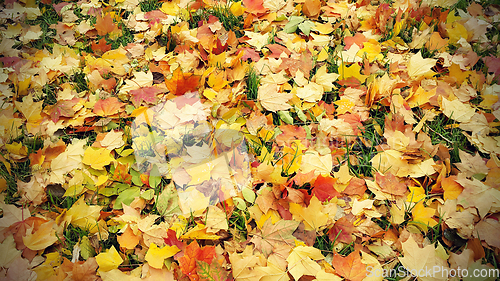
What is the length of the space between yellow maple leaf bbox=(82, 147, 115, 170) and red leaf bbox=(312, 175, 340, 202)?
113 cm

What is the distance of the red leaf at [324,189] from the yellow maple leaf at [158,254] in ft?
2.42

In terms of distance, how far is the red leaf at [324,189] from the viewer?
156 cm

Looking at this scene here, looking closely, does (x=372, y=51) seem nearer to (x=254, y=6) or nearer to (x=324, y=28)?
(x=324, y=28)

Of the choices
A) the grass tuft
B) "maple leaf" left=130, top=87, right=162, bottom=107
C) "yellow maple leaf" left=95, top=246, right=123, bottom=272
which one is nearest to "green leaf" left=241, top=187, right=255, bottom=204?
"yellow maple leaf" left=95, top=246, right=123, bottom=272

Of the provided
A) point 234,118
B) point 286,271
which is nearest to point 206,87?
point 234,118

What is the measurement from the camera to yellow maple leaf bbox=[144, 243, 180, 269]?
1.35 meters

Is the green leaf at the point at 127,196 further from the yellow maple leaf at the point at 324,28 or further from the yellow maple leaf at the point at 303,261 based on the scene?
the yellow maple leaf at the point at 324,28

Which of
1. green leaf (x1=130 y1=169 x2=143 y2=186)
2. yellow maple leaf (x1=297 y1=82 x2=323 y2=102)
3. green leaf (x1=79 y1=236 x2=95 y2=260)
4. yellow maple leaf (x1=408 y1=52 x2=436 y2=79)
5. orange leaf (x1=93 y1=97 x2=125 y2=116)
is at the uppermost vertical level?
yellow maple leaf (x1=408 y1=52 x2=436 y2=79)

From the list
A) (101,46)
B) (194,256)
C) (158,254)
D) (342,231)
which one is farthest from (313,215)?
(101,46)

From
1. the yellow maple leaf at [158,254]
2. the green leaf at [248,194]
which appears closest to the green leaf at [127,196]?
the yellow maple leaf at [158,254]

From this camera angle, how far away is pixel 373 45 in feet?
7.39

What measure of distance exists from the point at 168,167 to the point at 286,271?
82 cm

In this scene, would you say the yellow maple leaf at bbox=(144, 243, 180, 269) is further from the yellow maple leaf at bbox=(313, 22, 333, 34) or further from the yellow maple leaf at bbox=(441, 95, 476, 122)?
the yellow maple leaf at bbox=(313, 22, 333, 34)

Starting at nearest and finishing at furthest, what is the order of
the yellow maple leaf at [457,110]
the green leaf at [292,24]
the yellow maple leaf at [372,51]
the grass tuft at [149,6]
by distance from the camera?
1. the yellow maple leaf at [457,110]
2. the yellow maple leaf at [372,51]
3. the green leaf at [292,24]
4. the grass tuft at [149,6]
